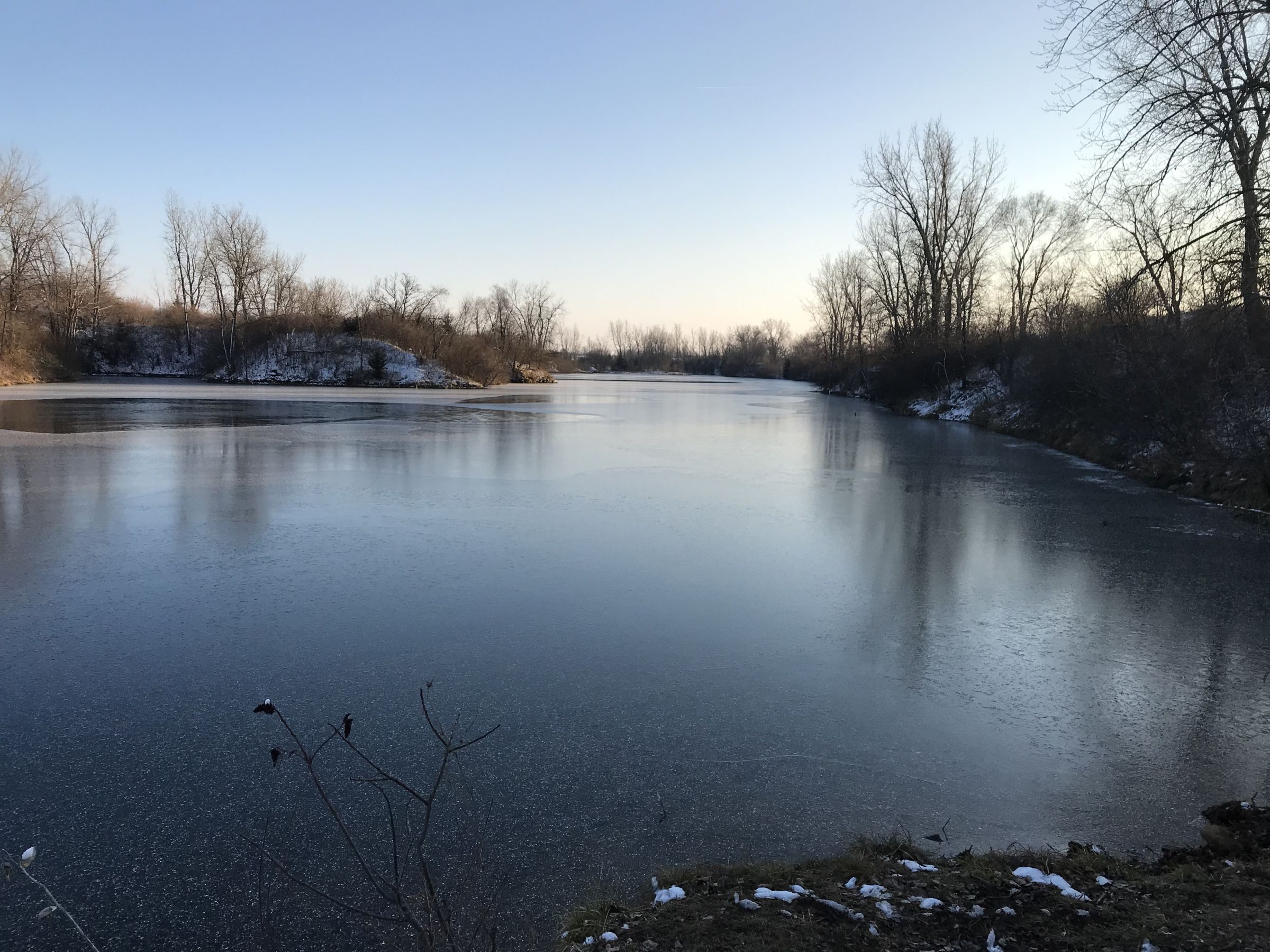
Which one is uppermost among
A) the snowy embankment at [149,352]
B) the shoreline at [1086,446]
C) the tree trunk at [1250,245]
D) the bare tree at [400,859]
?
the snowy embankment at [149,352]

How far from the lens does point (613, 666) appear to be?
16.1ft

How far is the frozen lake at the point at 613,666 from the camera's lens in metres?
3.17

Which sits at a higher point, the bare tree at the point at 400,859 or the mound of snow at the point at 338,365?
the mound of snow at the point at 338,365

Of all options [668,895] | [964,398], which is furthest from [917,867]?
[964,398]

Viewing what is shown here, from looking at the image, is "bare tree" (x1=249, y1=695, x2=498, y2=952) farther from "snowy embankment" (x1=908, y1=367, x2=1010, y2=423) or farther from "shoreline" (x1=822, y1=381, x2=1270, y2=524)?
"snowy embankment" (x1=908, y1=367, x2=1010, y2=423)

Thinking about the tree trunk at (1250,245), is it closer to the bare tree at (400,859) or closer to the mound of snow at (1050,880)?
the mound of snow at (1050,880)

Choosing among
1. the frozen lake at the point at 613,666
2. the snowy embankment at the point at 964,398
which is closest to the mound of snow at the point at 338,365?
the snowy embankment at the point at 964,398

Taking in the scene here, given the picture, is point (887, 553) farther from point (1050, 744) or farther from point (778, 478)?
point (778, 478)

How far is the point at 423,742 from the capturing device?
3854 millimetres

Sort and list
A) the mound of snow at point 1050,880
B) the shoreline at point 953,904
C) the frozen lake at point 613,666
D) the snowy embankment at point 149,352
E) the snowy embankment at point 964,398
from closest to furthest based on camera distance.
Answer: the shoreline at point 953,904 → the mound of snow at point 1050,880 → the frozen lake at point 613,666 → the snowy embankment at point 964,398 → the snowy embankment at point 149,352

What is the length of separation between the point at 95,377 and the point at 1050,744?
5921 centimetres

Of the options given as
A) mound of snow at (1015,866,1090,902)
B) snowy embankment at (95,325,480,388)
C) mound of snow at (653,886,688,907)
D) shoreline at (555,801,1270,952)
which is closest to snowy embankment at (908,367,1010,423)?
shoreline at (555,801,1270,952)

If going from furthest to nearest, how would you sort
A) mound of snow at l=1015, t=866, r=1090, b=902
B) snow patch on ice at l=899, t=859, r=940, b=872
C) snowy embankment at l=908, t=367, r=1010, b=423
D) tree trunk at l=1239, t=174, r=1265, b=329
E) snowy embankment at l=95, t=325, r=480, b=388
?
snowy embankment at l=95, t=325, r=480, b=388 → snowy embankment at l=908, t=367, r=1010, b=423 → tree trunk at l=1239, t=174, r=1265, b=329 → snow patch on ice at l=899, t=859, r=940, b=872 → mound of snow at l=1015, t=866, r=1090, b=902

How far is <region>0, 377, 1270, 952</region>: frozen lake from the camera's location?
3.17 m
